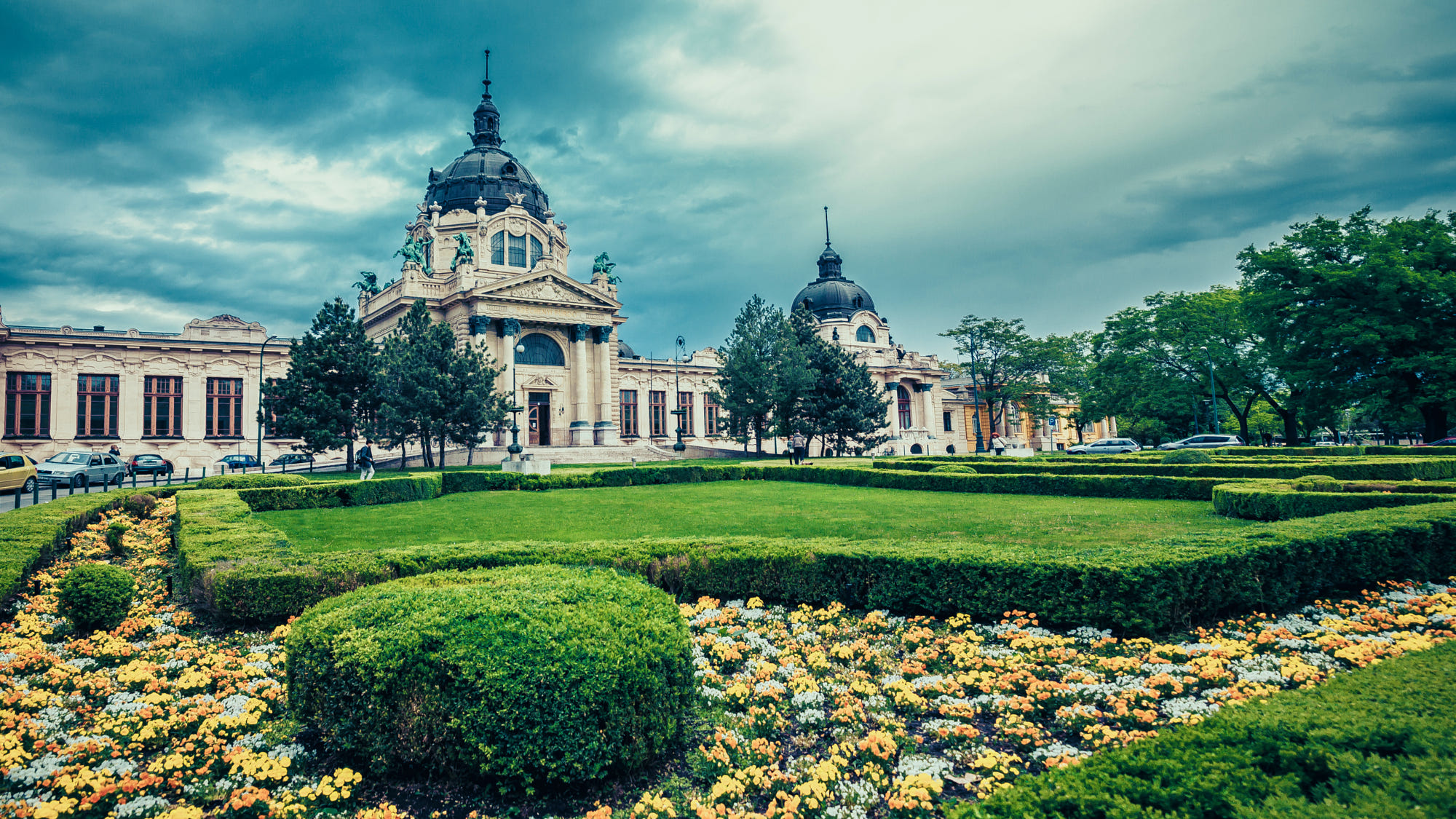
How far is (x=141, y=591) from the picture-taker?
30.6 feet

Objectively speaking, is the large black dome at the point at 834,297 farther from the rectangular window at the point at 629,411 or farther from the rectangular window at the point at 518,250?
the rectangular window at the point at 518,250

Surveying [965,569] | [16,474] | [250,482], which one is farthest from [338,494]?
[965,569]

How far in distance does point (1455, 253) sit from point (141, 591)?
46622mm

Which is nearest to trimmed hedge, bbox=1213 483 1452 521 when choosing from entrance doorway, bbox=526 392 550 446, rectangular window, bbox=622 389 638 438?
entrance doorway, bbox=526 392 550 446

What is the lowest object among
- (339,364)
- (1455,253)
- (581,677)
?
(581,677)

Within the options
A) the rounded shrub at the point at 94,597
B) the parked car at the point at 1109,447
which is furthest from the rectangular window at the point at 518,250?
the rounded shrub at the point at 94,597

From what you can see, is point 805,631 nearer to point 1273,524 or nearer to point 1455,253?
point 1273,524

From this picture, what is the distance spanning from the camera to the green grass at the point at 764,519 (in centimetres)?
1138

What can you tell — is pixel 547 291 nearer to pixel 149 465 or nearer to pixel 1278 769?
pixel 149 465

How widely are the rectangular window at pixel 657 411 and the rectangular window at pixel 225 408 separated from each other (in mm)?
29947

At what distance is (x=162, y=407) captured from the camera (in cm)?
4725

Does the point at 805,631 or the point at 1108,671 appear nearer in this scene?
the point at 1108,671

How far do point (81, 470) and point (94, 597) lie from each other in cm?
2772

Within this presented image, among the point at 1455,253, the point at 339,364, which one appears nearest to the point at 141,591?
the point at 339,364
